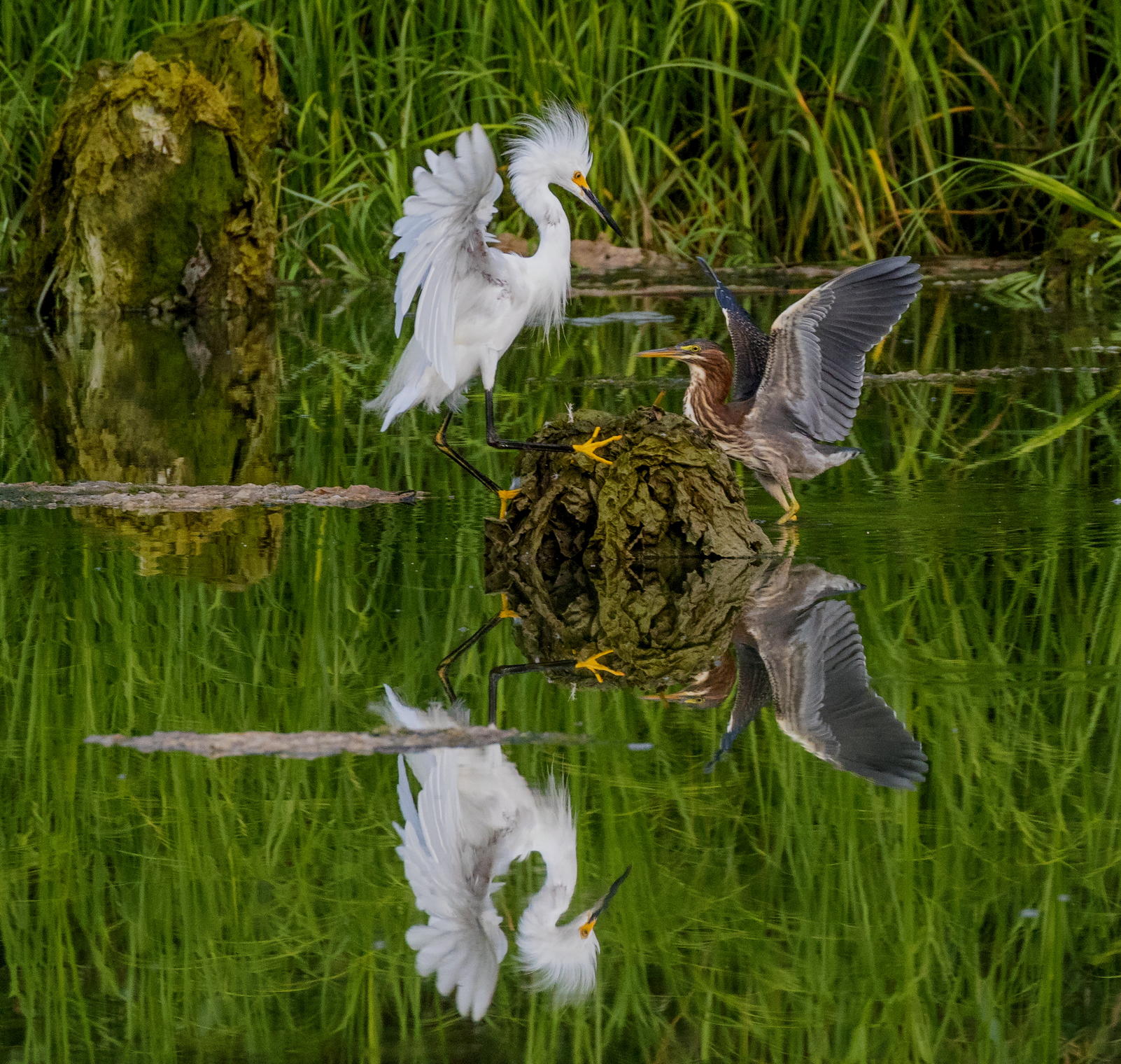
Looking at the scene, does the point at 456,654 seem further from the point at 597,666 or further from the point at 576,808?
the point at 576,808

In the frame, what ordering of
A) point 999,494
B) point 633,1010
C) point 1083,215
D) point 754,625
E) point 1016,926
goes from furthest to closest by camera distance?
1. point 1083,215
2. point 999,494
3. point 754,625
4. point 1016,926
5. point 633,1010

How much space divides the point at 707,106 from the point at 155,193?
3.30 meters

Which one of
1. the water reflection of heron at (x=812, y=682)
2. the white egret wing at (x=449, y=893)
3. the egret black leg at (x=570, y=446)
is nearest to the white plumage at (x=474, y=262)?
the egret black leg at (x=570, y=446)

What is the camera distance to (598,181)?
11.6 meters

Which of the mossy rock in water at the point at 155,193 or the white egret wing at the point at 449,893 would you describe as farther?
the mossy rock in water at the point at 155,193

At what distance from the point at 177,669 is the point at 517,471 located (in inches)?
62.6

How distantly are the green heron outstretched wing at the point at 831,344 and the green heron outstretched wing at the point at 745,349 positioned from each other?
0.11 m

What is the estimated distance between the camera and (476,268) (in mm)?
5387

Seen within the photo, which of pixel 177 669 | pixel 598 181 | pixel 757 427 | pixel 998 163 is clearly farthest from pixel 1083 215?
pixel 177 669

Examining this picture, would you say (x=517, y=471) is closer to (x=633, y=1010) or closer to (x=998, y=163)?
(x=633, y=1010)

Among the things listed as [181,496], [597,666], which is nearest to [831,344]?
[597,666]

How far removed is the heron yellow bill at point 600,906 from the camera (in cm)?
273

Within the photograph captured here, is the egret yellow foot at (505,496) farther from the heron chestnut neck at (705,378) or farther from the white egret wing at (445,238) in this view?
the heron chestnut neck at (705,378)

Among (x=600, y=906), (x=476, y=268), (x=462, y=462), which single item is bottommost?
(x=600, y=906)
